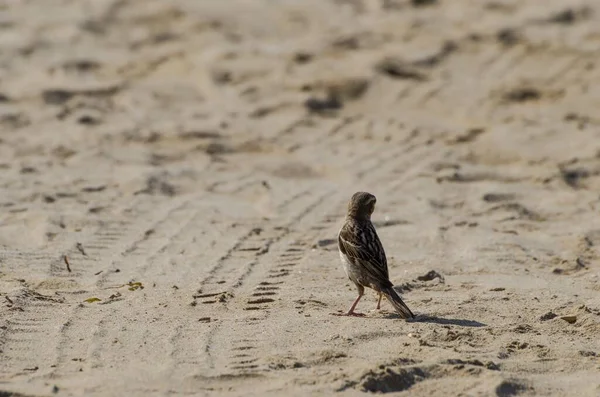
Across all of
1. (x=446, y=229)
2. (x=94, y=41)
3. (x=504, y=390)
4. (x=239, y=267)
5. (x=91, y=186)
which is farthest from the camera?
(x=94, y=41)

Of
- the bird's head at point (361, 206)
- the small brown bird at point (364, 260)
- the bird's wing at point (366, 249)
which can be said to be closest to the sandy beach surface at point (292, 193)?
the small brown bird at point (364, 260)

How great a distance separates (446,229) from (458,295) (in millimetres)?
1951

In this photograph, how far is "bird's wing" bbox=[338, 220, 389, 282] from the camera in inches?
319

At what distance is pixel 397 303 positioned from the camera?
26.2 ft

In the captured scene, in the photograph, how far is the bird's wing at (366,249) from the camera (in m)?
8.11

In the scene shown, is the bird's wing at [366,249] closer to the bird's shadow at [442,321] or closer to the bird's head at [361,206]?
the bird's head at [361,206]

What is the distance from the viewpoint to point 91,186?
11641 millimetres

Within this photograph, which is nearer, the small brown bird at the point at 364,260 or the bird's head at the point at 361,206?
the small brown bird at the point at 364,260

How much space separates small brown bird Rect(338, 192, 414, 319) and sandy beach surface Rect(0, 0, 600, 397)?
0.58 ft

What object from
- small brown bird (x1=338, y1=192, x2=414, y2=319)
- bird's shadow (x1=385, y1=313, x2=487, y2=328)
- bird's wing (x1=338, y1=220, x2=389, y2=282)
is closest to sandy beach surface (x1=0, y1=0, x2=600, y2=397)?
bird's shadow (x1=385, y1=313, x2=487, y2=328)

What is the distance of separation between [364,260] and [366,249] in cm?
9

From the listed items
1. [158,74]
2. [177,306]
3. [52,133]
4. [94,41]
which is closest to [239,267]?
[177,306]

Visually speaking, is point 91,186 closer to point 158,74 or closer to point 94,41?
point 158,74

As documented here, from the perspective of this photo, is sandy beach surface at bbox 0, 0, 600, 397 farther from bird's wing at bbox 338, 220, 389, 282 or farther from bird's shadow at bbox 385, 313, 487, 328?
bird's wing at bbox 338, 220, 389, 282
